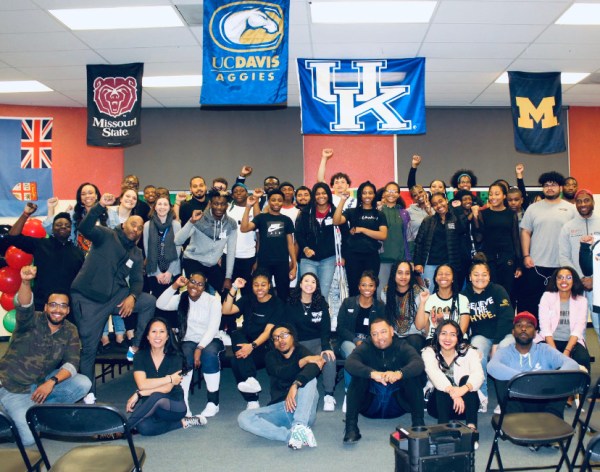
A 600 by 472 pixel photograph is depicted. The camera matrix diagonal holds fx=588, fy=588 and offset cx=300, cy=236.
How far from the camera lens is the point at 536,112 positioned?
728 centimetres

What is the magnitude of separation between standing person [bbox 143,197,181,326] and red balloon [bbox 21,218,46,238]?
3.78 ft

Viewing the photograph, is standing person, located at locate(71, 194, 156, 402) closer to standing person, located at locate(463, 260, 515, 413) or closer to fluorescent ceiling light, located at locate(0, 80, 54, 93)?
standing person, located at locate(463, 260, 515, 413)

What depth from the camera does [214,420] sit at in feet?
17.1

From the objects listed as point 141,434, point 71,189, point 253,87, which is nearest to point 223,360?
point 141,434

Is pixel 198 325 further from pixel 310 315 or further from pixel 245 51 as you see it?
pixel 245 51

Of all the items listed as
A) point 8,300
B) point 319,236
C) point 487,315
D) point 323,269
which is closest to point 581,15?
point 487,315

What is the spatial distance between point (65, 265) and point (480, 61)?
17.4ft

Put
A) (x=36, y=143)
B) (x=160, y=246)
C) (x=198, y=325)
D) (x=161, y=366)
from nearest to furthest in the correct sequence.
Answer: (x=161, y=366) < (x=198, y=325) < (x=160, y=246) < (x=36, y=143)

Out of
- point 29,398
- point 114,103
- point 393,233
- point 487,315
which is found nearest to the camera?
point 29,398

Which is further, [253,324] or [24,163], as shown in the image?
[24,163]

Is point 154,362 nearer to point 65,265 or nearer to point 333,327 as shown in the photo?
point 65,265

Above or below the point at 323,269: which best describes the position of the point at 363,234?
above

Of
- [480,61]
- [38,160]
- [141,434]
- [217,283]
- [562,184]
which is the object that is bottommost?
[141,434]

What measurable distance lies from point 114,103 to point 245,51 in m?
2.41
